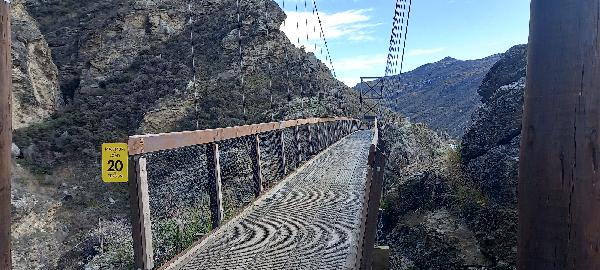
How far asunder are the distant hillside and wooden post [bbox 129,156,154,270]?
42.2m

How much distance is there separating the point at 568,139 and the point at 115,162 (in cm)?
199

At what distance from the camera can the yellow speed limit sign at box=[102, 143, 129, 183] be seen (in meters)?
2.34

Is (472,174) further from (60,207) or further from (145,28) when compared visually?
(145,28)

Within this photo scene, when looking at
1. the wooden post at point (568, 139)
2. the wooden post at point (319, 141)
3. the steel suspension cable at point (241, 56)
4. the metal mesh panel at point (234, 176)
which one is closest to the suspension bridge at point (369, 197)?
the wooden post at point (568, 139)

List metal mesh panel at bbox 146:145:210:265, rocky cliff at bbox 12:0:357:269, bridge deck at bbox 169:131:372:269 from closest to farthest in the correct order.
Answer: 1. bridge deck at bbox 169:131:372:269
2. metal mesh panel at bbox 146:145:210:265
3. rocky cliff at bbox 12:0:357:269

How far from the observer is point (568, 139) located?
1.12 metres

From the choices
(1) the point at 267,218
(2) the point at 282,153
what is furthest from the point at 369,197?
(2) the point at 282,153

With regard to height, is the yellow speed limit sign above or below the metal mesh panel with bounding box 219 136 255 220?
above

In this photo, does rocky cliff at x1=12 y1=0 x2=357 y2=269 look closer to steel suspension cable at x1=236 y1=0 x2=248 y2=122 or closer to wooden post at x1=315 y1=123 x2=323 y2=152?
steel suspension cable at x1=236 y1=0 x2=248 y2=122

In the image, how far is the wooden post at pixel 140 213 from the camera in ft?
7.89

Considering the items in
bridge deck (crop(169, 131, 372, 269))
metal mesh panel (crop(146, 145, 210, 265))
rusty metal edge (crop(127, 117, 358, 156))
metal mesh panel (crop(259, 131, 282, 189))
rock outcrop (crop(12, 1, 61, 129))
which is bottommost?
metal mesh panel (crop(146, 145, 210, 265))

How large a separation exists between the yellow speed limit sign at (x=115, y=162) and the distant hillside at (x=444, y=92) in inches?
1668

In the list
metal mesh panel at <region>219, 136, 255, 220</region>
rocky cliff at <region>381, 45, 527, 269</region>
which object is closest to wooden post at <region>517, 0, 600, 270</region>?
metal mesh panel at <region>219, 136, 255, 220</region>

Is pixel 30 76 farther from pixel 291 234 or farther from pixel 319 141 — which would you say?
pixel 291 234
